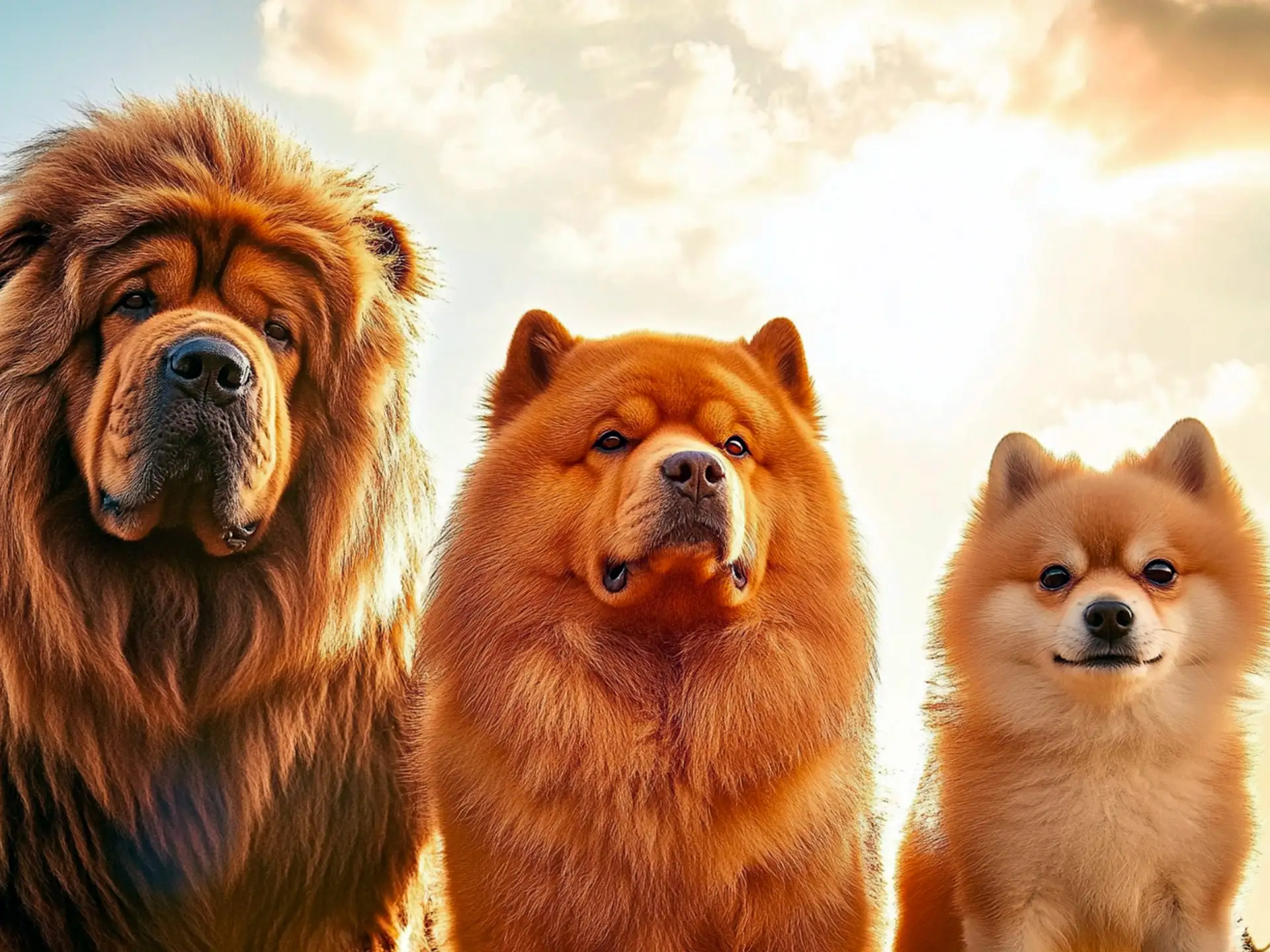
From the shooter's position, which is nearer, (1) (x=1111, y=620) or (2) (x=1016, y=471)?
(1) (x=1111, y=620)

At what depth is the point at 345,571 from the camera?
339cm

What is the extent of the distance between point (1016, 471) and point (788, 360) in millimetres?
599

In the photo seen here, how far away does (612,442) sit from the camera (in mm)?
2795

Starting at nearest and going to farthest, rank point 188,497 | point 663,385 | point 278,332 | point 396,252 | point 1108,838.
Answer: point 1108,838 → point 663,385 → point 188,497 → point 278,332 → point 396,252

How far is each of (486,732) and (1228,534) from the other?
5.62 feet

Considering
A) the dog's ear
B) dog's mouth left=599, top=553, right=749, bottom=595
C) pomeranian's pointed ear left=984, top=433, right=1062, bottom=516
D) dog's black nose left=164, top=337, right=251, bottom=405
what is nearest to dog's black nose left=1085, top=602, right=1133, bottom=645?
pomeranian's pointed ear left=984, top=433, right=1062, bottom=516

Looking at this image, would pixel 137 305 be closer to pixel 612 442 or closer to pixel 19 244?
pixel 19 244

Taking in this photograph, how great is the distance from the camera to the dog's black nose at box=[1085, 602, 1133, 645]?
8.70 ft

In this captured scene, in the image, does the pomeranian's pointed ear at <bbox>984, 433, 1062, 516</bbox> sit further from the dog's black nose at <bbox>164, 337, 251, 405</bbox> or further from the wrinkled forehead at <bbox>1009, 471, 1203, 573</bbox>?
the dog's black nose at <bbox>164, 337, 251, 405</bbox>

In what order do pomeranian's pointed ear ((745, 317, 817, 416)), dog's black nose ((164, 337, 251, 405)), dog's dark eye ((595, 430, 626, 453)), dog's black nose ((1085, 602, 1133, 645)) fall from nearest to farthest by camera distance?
dog's black nose ((1085, 602, 1133, 645))
dog's dark eye ((595, 430, 626, 453))
dog's black nose ((164, 337, 251, 405))
pomeranian's pointed ear ((745, 317, 817, 416))

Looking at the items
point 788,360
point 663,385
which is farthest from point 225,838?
point 788,360

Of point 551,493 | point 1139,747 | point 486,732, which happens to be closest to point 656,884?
point 486,732

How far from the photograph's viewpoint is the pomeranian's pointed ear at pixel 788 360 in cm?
316

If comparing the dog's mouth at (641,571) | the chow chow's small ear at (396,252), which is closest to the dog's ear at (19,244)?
the chow chow's small ear at (396,252)
